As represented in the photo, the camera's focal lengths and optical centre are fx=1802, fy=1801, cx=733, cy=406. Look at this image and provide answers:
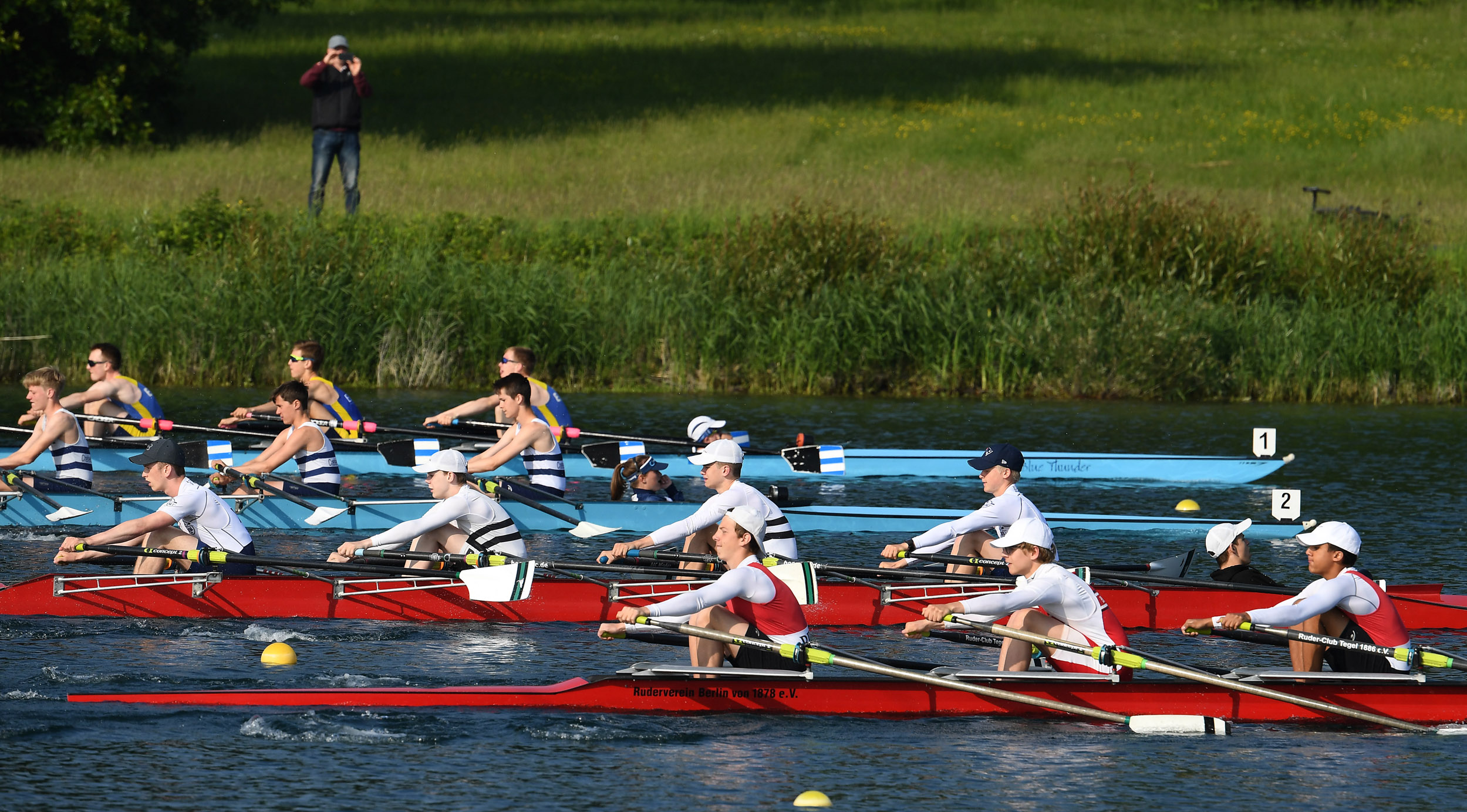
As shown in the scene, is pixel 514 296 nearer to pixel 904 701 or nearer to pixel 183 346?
pixel 183 346

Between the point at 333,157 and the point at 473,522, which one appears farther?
the point at 333,157

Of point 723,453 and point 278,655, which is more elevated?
point 723,453

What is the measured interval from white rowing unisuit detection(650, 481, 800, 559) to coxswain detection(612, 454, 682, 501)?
3608 mm

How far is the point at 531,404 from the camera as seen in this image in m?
15.1

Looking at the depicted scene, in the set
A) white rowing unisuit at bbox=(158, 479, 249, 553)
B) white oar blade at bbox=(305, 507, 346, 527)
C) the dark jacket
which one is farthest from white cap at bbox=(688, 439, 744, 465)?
the dark jacket

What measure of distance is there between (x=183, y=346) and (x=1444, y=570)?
15.3 m

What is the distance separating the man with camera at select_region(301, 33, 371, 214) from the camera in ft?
84.8

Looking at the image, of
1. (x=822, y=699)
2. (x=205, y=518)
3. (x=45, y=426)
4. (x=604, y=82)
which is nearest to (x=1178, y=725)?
(x=822, y=699)

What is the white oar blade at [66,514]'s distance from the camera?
46.6 ft

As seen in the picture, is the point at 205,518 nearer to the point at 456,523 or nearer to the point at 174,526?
the point at 174,526

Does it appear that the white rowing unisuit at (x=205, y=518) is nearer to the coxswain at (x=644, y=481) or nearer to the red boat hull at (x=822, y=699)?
the red boat hull at (x=822, y=699)

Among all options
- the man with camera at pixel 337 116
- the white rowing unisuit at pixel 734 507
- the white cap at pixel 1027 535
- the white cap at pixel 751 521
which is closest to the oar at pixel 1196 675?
the white cap at pixel 1027 535

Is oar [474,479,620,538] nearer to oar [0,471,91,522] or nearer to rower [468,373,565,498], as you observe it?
rower [468,373,565,498]

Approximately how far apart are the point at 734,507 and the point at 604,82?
35.5m
